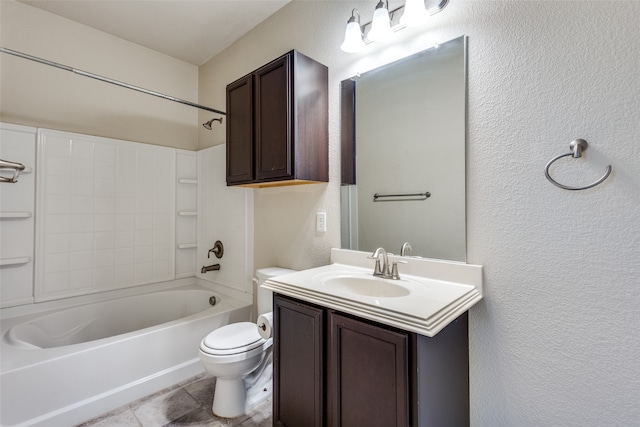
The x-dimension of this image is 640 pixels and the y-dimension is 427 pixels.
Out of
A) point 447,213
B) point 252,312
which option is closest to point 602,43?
point 447,213

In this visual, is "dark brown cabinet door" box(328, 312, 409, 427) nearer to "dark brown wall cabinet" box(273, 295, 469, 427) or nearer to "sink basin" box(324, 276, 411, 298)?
"dark brown wall cabinet" box(273, 295, 469, 427)

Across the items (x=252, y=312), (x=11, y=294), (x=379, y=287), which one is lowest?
(x=252, y=312)

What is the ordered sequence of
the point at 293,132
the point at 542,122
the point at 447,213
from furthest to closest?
1. the point at 293,132
2. the point at 447,213
3. the point at 542,122

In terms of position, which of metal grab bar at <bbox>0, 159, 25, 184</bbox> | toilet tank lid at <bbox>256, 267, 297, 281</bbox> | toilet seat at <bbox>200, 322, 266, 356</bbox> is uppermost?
metal grab bar at <bbox>0, 159, 25, 184</bbox>

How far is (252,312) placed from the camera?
2355 millimetres

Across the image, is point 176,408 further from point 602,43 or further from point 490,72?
point 602,43

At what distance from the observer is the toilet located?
1.59 metres

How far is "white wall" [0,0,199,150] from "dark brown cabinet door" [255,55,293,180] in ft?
4.88

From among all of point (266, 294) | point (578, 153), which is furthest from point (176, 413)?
point (578, 153)

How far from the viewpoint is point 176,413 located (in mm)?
1683

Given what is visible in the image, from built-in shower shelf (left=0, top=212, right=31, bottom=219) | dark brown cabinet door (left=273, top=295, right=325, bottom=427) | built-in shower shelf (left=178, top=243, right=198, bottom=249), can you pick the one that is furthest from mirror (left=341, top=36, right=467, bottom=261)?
built-in shower shelf (left=0, top=212, right=31, bottom=219)

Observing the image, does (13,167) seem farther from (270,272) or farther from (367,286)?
(367,286)

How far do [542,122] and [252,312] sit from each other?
7.08 feet

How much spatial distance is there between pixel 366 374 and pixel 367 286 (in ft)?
1.46
